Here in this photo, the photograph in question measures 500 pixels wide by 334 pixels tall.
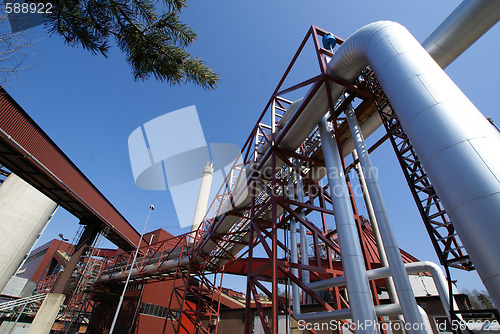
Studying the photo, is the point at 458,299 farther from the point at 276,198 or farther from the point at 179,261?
the point at 179,261

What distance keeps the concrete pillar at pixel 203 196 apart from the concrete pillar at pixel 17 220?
43.4ft

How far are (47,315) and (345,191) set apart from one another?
19247 millimetres

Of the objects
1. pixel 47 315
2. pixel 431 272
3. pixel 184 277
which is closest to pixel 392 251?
pixel 431 272

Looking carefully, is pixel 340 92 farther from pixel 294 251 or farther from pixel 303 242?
pixel 294 251

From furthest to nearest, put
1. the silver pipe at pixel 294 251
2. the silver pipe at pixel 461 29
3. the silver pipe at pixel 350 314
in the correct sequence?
the silver pipe at pixel 294 251, the silver pipe at pixel 461 29, the silver pipe at pixel 350 314

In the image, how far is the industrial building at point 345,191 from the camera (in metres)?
3.13

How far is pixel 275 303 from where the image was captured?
559cm

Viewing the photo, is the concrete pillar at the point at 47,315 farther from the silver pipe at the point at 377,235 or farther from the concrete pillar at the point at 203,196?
the silver pipe at the point at 377,235

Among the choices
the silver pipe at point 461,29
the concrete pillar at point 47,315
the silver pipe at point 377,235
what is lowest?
the concrete pillar at point 47,315

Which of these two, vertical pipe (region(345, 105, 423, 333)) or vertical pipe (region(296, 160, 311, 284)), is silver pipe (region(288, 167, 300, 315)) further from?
vertical pipe (region(345, 105, 423, 333))

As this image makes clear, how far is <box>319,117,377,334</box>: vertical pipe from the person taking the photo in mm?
4410

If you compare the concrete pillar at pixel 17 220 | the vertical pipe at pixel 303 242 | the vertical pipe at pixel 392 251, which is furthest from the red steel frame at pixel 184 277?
the vertical pipe at pixel 392 251

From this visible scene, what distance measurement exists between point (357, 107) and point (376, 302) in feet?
17.5

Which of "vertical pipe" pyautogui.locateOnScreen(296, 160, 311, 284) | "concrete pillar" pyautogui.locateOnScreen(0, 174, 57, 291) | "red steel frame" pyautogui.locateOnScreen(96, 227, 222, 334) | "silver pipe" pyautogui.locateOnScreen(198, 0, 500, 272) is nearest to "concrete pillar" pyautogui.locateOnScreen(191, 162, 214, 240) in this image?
"red steel frame" pyautogui.locateOnScreen(96, 227, 222, 334)
